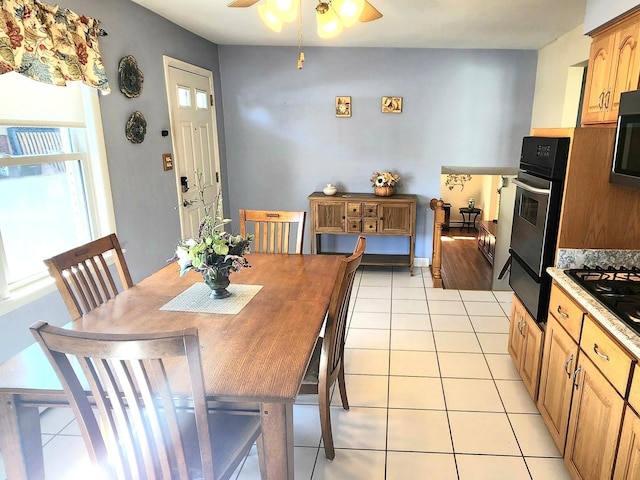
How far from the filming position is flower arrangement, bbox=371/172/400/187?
14.4 feet

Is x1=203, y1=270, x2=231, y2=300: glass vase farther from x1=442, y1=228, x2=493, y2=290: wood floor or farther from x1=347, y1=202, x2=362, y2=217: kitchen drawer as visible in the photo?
x1=442, y1=228, x2=493, y2=290: wood floor

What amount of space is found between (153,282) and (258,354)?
3.19ft

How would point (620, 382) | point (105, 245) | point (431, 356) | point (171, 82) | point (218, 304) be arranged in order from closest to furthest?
1. point (620, 382)
2. point (218, 304)
3. point (105, 245)
4. point (431, 356)
5. point (171, 82)

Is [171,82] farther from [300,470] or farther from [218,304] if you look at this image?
[300,470]

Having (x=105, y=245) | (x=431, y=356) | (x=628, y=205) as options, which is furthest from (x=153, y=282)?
(x=628, y=205)

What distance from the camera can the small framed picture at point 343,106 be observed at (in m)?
4.44

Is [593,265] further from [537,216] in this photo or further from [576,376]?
[576,376]

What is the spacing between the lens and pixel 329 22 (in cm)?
202

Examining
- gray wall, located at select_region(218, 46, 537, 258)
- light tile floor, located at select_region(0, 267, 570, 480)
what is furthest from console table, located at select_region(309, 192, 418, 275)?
light tile floor, located at select_region(0, 267, 570, 480)

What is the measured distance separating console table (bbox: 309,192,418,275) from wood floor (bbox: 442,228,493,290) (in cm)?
52

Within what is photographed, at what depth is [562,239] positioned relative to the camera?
76.1 inches

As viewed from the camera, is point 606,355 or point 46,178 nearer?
point 606,355

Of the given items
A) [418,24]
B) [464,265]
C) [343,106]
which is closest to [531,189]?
[418,24]

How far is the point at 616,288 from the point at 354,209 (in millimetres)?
2792
